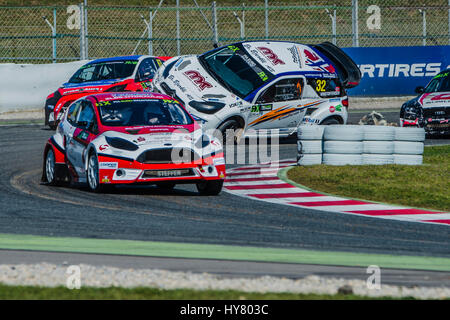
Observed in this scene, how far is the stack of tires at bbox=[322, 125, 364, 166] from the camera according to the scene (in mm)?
13648

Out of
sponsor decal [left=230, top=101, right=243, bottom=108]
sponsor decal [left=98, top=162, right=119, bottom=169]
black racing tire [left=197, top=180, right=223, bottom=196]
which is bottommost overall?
black racing tire [left=197, top=180, right=223, bottom=196]

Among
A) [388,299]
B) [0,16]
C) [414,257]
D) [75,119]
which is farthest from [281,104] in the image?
[0,16]

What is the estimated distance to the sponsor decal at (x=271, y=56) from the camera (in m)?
16.5

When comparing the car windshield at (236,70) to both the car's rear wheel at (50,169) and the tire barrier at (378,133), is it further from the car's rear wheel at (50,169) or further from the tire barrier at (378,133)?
the car's rear wheel at (50,169)

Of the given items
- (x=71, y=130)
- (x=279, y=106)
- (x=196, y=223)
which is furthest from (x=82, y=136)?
(x=279, y=106)

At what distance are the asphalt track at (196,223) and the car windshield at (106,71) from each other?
25.2 feet

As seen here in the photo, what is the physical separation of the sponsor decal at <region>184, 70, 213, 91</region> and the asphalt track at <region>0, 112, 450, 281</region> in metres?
4.31

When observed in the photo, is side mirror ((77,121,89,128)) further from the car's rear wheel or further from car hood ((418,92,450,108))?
car hood ((418,92,450,108))

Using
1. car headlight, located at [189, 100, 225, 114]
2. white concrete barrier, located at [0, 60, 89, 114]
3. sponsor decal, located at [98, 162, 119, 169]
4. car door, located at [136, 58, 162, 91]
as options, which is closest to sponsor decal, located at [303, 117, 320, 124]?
car headlight, located at [189, 100, 225, 114]

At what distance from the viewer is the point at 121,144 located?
11047 millimetres

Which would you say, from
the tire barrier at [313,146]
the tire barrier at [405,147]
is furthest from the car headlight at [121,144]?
the tire barrier at [405,147]

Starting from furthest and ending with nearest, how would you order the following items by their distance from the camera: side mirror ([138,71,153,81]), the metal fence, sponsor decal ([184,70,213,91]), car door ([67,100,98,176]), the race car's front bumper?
the metal fence < side mirror ([138,71,153,81]) < sponsor decal ([184,70,213,91]) < car door ([67,100,98,176]) < the race car's front bumper

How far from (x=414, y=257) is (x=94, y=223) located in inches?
131
